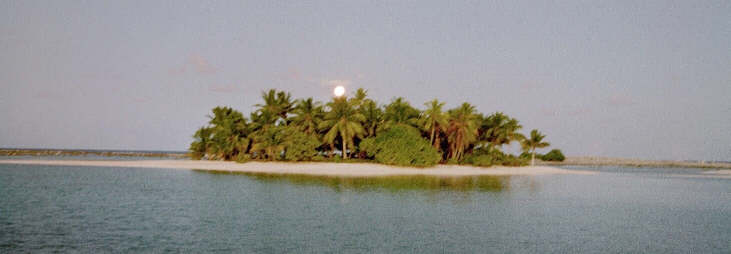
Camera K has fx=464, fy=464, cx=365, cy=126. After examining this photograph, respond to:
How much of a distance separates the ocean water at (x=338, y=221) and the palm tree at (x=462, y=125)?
3114 cm

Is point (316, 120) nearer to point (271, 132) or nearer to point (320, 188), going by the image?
point (271, 132)

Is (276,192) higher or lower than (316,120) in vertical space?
lower

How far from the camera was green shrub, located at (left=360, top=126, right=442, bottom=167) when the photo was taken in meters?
59.3

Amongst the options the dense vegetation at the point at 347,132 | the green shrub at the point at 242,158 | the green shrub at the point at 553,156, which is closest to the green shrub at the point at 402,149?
the dense vegetation at the point at 347,132

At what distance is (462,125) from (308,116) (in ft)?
71.0

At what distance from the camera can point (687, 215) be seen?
26.1m

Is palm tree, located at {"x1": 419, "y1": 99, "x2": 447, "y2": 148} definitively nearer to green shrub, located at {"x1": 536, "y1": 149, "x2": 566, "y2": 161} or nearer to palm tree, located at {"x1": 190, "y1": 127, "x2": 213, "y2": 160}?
palm tree, located at {"x1": 190, "y1": 127, "x2": 213, "y2": 160}

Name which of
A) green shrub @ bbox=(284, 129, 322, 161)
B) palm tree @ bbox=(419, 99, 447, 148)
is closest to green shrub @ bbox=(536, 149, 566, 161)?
palm tree @ bbox=(419, 99, 447, 148)

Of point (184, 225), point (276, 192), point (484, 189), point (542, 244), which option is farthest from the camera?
point (484, 189)

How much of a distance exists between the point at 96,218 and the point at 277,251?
1016 centimetres

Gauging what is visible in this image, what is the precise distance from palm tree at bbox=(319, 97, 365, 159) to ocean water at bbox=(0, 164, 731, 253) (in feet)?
88.8

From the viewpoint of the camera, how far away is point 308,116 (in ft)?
211

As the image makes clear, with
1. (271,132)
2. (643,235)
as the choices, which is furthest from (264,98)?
(643,235)

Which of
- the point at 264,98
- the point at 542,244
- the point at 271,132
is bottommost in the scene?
the point at 542,244
